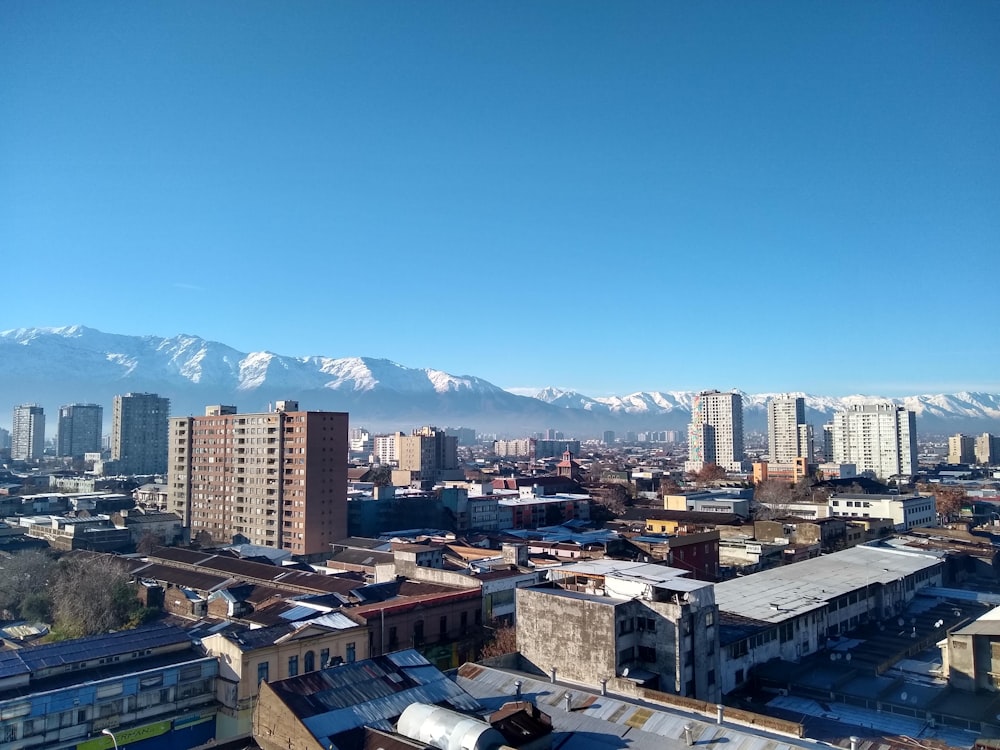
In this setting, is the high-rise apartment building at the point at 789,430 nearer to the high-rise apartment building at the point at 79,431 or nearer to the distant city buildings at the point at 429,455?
the distant city buildings at the point at 429,455

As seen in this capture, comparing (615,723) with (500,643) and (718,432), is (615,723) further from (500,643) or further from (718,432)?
(718,432)

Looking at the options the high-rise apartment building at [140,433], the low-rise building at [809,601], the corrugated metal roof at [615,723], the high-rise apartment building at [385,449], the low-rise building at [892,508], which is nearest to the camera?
the corrugated metal roof at [615,723]

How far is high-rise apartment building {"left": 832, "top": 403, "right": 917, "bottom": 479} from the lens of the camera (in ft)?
293

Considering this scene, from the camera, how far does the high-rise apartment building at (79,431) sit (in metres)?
121

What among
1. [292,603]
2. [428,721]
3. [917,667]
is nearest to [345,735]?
[428,721]

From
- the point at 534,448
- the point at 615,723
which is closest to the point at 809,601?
the point at 615,723

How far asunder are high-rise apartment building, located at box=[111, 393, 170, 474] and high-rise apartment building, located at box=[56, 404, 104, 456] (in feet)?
108

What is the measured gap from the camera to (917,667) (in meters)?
19.2

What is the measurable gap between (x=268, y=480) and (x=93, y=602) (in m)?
16.6

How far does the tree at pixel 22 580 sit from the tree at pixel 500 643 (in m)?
17.5

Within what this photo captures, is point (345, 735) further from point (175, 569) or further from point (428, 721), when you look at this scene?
point (175, 569)

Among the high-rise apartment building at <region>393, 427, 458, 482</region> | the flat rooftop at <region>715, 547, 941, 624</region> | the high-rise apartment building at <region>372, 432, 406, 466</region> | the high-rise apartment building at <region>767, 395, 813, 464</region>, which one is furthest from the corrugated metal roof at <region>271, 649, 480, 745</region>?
the high-rise apartment building at <region>767, 395, 813, 464</region>

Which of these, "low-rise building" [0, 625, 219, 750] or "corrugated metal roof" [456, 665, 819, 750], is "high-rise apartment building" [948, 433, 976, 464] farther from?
"low-rise building" [0, 625, 219, 750]

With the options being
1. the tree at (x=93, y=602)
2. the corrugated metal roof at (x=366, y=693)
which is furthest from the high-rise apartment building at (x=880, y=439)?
the corrugated metal roof at (x=366, y=693)
